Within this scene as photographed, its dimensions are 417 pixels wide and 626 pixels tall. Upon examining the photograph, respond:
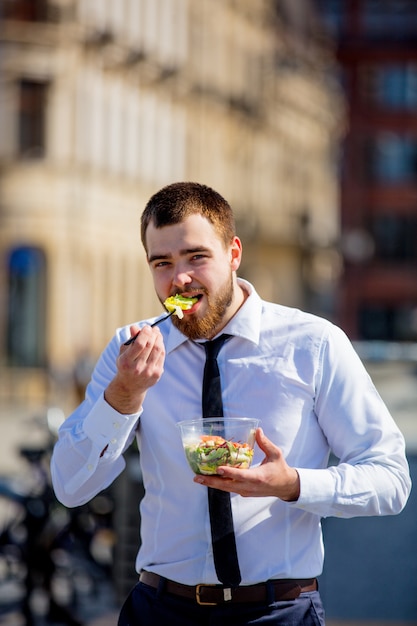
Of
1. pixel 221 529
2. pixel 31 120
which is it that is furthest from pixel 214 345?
pixel 31 120

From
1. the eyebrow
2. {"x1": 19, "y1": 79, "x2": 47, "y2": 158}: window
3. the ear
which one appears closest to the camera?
the eyebrow

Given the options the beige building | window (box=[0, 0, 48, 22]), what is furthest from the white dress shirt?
window (box=[0, 0, 48, 22])

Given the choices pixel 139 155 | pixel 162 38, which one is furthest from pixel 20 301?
pixel 162 38

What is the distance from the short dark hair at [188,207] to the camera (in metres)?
3.13

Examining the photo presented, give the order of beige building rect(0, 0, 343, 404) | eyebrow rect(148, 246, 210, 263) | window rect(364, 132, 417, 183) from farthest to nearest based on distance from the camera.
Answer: window rect(364, 132, 417, 183) < beige building rect(0, 0, 343, 404) < eyebrow rect(148, 246, 210, 263)

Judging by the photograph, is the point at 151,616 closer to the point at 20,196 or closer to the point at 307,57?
the point at 20,196

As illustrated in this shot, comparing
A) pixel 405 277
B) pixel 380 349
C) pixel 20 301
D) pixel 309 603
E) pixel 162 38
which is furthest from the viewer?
pixel 405 277

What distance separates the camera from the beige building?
1334 inches

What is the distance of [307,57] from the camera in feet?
185

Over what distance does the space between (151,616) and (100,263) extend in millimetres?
33262

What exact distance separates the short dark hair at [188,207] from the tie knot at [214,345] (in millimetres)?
224

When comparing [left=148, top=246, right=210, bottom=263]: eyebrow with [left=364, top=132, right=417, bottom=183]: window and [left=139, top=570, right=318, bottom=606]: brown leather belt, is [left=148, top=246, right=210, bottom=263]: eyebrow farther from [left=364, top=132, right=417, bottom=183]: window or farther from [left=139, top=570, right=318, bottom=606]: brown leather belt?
[left=364, top=132, right=417, bottom=183]: window

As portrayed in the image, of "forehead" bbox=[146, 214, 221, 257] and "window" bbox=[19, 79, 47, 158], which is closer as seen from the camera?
"forehead" bbox=[146, 214, 221, 257]

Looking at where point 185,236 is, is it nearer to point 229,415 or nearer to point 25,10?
point 229,415
